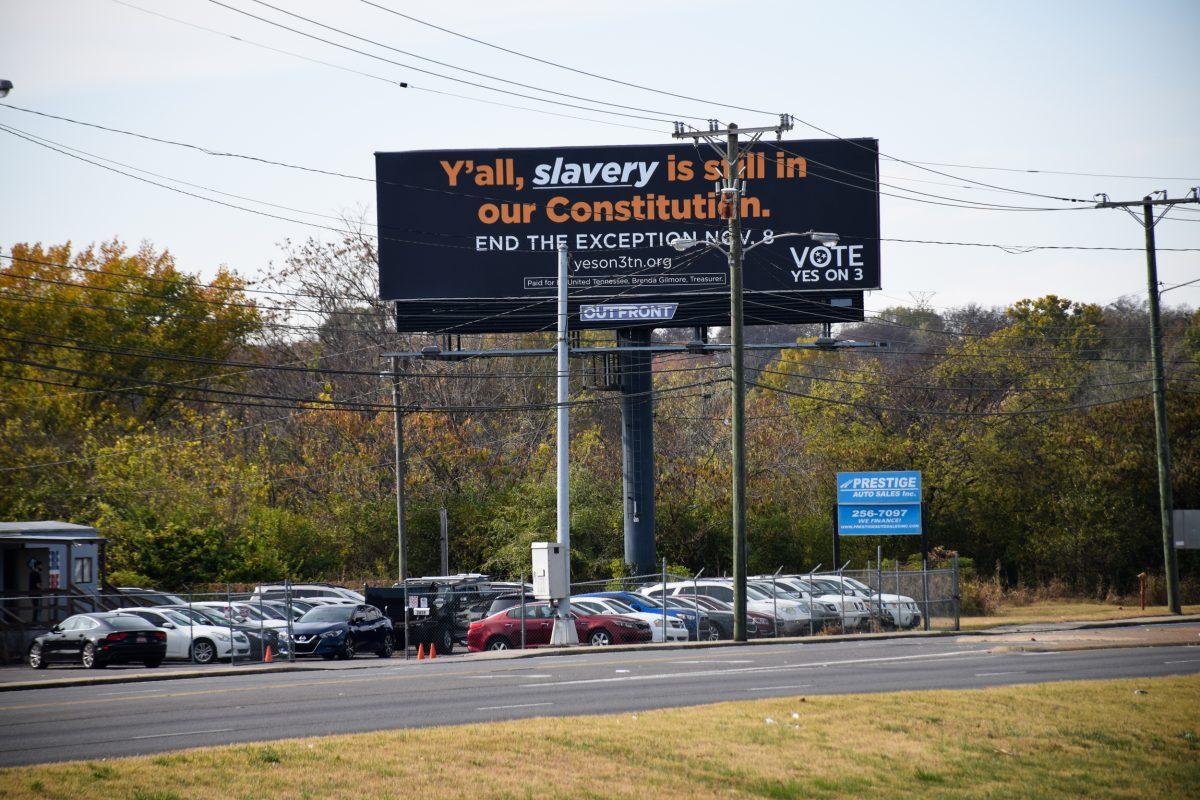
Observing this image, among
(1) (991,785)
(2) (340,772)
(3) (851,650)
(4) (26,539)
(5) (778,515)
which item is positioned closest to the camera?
(2) (340,772)

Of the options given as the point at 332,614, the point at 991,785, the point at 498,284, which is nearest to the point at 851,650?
the point at 332,614

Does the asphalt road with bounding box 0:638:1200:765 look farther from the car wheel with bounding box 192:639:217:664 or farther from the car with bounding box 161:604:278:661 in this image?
the car wheel with bounding box 192:639:217:664

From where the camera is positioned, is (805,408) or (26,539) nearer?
(26,539)

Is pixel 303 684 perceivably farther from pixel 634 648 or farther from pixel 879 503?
pixel 879 503

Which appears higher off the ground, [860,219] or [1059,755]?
[860,219]

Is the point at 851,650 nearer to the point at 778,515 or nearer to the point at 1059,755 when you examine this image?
the point at 1059,755

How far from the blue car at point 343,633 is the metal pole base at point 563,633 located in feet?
13.6

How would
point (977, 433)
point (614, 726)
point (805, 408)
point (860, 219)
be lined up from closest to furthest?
point (614, 726)
point (860, 219)
point (977, 433)
point (805, 408)

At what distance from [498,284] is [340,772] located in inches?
1199

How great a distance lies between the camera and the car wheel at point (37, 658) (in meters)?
31.5

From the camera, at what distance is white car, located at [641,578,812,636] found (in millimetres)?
37156

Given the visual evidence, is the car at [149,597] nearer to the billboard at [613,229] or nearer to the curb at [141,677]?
the curb at [141,677]

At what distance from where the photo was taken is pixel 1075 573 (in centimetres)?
5362

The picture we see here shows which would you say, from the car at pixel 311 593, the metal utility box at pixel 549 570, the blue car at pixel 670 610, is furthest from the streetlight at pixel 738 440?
the car at pixel 311 593
